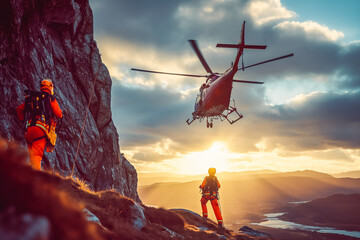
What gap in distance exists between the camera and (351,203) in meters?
186

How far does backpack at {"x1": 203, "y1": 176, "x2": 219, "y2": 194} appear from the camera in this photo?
1495cm

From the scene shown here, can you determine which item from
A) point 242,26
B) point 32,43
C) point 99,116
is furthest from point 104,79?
point 242,26

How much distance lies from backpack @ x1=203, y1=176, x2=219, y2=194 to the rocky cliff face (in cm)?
950

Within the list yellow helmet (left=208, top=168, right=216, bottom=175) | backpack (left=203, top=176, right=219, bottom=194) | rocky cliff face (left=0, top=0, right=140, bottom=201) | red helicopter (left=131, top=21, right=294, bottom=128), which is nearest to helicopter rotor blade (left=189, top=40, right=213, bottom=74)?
red helicopter (left=131, top=21, right=294, bottom=128)

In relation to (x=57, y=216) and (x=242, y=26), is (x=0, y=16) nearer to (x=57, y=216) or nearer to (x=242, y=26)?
(x=57, y=216)

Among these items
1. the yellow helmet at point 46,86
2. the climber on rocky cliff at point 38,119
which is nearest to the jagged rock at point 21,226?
the climber on rocky cliff at point 38,119

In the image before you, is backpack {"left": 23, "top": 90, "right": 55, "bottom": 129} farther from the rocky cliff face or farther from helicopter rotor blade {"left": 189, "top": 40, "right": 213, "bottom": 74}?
helicopter rotor blade {"left": 189, "top": 40, "right": 213, "bottom": 74}

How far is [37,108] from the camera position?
7.15 m

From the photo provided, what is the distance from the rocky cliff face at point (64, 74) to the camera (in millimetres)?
11141

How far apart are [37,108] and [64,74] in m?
12.2

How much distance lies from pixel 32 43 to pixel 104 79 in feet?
36.8

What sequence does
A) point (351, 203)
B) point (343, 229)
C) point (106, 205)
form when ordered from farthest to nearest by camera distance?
point (351, 203)
point (343, 229)
point (106, 205)

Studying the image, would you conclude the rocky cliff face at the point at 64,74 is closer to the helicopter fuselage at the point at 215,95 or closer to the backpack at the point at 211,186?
the backpack at the point at 211,186

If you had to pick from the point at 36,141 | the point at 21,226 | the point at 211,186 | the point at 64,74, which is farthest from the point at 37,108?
the point at 64,74
